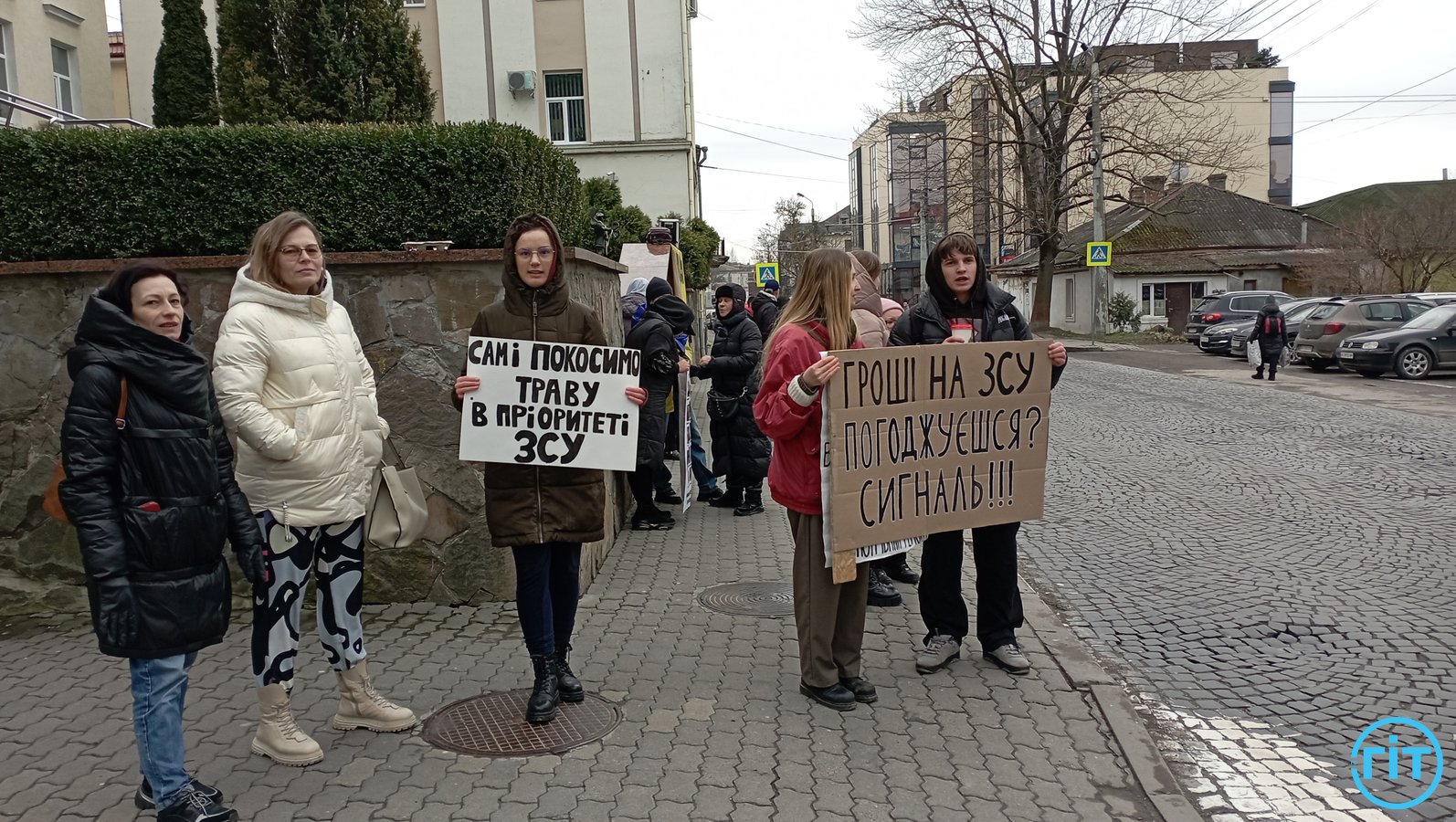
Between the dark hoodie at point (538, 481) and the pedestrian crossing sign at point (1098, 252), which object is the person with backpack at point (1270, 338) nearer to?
the pedestrian crossing sign at point (1098, 252)

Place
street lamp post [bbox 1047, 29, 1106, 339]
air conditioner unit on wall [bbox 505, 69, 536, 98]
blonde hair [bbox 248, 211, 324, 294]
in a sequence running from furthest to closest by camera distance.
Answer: street lamp post [bbox 1047, 29, 1106, 339] → air conditioner unit on wall [bbox 505, 69, 536, 98] → blonde hair [bbox 248, 211, 324, 294]

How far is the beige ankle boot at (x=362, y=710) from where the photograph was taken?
13.9 feet

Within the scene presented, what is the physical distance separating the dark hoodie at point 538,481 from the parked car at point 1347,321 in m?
23.0

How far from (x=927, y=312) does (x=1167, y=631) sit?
236 centimetres

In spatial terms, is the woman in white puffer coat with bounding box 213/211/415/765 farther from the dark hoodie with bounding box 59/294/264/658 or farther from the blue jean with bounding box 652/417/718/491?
the blue jean with bounding box 652/417/718/491

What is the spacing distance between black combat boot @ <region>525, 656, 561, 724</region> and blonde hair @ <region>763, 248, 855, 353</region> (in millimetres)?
1646

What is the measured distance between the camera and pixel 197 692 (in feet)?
15.3

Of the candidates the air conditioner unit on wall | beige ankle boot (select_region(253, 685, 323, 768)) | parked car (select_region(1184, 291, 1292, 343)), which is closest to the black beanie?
beige ankle boot (select_region(253, 685, 323, 768))

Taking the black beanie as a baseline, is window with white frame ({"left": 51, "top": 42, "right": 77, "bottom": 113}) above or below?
above

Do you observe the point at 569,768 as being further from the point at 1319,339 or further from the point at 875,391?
the point at 1319,339

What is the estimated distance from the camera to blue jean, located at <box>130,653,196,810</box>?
3395 mm

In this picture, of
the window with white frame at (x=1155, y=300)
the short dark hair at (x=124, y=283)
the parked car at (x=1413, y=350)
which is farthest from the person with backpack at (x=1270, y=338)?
the window with white frame at (x=1155, y=300)

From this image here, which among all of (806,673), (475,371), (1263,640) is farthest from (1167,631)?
(475,371)

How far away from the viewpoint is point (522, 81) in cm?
3061
